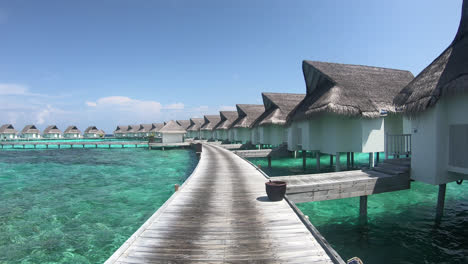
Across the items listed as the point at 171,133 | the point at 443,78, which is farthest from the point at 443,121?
the point at 171,133

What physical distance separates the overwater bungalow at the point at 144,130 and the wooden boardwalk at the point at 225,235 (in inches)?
3914

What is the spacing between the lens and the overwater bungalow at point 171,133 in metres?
47.5

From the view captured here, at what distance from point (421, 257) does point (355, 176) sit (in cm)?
374

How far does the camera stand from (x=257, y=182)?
10.1 m

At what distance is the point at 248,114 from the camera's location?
3891cm

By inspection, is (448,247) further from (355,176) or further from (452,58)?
(452,58)

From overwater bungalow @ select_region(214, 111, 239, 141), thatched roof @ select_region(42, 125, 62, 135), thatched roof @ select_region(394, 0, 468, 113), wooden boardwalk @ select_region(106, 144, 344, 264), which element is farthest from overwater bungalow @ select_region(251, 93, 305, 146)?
thatched roof @ select_region(42, 125, 62, 135)

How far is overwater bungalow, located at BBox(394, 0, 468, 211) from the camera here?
812cm

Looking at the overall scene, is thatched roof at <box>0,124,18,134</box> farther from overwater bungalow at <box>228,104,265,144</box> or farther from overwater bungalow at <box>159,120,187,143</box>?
overwater bungalow at <box>228,104,265,144</box>

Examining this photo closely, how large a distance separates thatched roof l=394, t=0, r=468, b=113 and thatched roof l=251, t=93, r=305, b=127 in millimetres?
15577

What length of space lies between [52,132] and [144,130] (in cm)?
3370

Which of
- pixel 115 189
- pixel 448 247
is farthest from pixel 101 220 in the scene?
pixel 448 247

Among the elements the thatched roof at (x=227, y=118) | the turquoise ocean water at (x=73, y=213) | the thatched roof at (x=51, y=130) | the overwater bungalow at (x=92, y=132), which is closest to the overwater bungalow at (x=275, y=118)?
the turquoise ocean water at (x=73, y=213)

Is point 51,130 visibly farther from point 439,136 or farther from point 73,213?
point 439,136
